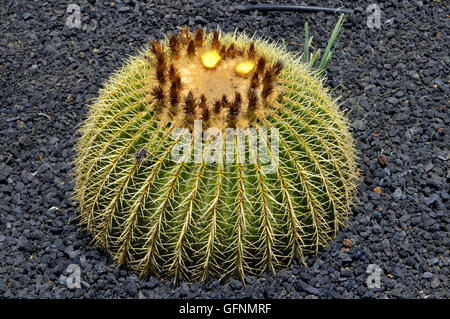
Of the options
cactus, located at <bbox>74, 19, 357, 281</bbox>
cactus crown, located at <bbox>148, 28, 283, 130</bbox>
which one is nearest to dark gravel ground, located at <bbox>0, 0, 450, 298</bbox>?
cactus, located at <bbox>74, 19, 357, 281</bbox>

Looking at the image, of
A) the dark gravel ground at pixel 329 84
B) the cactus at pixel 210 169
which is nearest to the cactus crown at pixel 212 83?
the cactus at pixel 210 169

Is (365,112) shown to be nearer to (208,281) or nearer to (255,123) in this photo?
(255,123)

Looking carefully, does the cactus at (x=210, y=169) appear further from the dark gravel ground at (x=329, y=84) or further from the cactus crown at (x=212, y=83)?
the dark gravel ground at (x=329, y=84)

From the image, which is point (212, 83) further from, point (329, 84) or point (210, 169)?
point (329, 84)

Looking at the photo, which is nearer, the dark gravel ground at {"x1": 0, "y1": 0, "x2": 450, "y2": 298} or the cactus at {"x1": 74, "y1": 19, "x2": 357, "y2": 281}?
the cactus at {"x1": 74, "y1": 19, "x2": 357, "y2": 281}

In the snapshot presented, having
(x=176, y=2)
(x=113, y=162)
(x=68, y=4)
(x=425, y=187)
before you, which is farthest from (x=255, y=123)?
(x=68, y=4)

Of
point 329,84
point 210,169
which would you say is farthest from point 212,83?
point 329,84

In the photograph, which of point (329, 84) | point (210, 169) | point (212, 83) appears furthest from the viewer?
point (329, 84)

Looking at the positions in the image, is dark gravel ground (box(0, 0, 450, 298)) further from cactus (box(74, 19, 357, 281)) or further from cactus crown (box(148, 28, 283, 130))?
cactus crown (box(148, 28, 283, 130))
